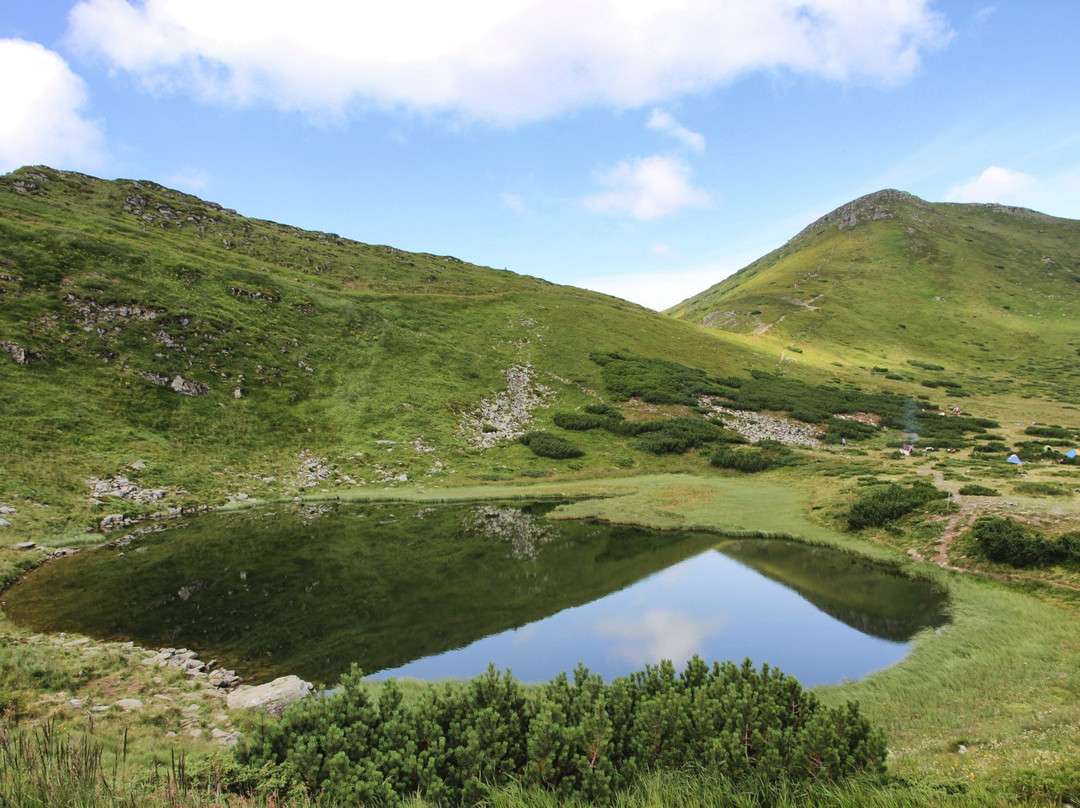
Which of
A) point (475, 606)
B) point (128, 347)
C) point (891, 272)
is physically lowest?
point (475, 606)

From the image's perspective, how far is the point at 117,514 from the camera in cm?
3269

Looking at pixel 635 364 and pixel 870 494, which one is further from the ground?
pixel 635 364

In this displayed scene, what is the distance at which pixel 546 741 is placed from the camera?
299 inches

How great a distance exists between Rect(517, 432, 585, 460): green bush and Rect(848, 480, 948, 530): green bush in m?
29.5

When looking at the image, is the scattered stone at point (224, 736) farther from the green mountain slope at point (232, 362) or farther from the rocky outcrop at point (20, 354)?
the rocky outcrop at point (20, 354)

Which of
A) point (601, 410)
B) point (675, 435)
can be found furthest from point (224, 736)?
point (601, 410)

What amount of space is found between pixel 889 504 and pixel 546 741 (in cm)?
2985

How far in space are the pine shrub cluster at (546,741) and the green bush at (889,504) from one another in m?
25.1

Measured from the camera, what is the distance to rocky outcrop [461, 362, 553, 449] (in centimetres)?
5934

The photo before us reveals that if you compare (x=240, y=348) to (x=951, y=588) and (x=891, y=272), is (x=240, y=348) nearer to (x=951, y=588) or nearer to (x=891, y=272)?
(x=951, y=588)

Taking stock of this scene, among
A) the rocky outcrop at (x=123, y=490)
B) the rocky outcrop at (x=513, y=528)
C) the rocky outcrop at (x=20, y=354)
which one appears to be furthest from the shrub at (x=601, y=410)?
the rocky outcrop at (x=20, y=354)

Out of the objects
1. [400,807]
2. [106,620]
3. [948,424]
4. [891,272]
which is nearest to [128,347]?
[106,620]

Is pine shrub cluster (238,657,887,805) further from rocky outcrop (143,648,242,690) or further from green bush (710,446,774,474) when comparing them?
green bush (710,446,774,474)

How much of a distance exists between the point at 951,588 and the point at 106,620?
32854mm
